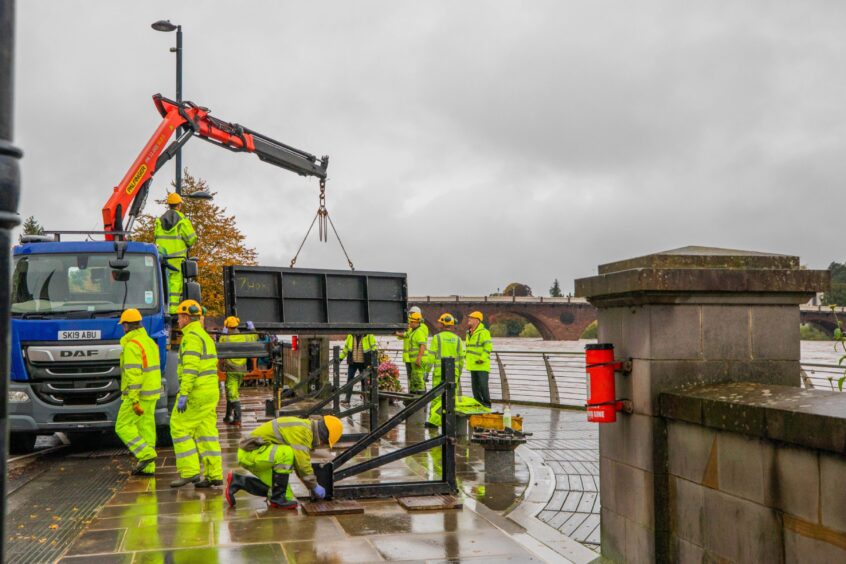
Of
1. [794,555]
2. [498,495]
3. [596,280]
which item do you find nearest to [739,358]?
[596,280]

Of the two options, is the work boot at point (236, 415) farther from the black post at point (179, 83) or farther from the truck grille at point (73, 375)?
the black post at point (179, 83)

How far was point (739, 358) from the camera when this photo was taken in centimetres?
492

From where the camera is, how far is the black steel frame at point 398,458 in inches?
319

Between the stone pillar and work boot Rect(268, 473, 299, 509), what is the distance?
3.71 meters

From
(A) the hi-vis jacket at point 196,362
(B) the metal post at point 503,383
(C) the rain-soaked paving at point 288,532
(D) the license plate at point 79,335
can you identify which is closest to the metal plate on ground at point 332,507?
(C) the rain-soaked paving at point 288,532

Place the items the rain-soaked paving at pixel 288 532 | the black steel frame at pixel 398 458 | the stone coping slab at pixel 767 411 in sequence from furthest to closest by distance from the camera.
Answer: the black steel frame at pixel 398 458 < the rain-soaked paving at pixel 288 532 < the stone coping slab at pixel 767 411

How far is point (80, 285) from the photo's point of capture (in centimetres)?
1191

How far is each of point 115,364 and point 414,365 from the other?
6.54 m

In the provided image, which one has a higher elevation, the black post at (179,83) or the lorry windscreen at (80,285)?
the black post at (179,83)

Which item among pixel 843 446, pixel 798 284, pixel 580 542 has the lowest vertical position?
pixel 580 542

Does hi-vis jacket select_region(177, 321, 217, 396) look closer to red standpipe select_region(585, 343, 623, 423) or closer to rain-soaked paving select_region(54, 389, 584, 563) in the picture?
rain-soaked paving select_region(54, 389, 584, 563)

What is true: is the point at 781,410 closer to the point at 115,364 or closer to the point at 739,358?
the point at 739,358

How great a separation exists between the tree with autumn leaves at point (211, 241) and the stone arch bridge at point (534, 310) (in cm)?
5097

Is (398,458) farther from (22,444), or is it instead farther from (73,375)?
(22,444)
